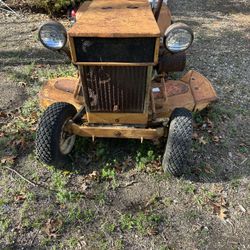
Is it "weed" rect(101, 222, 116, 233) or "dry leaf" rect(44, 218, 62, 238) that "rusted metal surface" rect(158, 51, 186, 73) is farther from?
"dry leaf" rect(44, 218, 62, 238)

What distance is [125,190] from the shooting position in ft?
11.5

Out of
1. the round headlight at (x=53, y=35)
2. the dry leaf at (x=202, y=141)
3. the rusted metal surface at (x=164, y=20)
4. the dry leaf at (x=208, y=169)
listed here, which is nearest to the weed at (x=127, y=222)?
the dry leaf at (x=208, y=169)

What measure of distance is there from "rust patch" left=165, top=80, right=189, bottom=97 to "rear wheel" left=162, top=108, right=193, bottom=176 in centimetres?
78

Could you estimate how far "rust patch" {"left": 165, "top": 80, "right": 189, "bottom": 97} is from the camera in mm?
4220

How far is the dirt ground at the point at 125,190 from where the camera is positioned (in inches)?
121

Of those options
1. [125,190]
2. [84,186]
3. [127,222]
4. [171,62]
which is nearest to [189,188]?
[125,190]

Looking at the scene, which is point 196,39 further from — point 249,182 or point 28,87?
point 249,182

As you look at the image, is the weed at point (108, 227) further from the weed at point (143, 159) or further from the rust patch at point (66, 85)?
the rust patch at point (66, 85)

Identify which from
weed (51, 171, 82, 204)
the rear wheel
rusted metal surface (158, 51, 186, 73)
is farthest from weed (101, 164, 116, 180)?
A: rusted metal surface (158, 51, 186, 73)

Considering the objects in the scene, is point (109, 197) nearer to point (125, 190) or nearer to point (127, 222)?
point (125, 190)

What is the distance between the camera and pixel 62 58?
228 inches

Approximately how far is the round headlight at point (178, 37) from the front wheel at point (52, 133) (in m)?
Answer: 1.17

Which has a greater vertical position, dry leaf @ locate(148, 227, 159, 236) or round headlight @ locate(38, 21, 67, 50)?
round headlight @ locate(38, 21, 67, 50)

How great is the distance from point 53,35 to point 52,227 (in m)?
1.75
